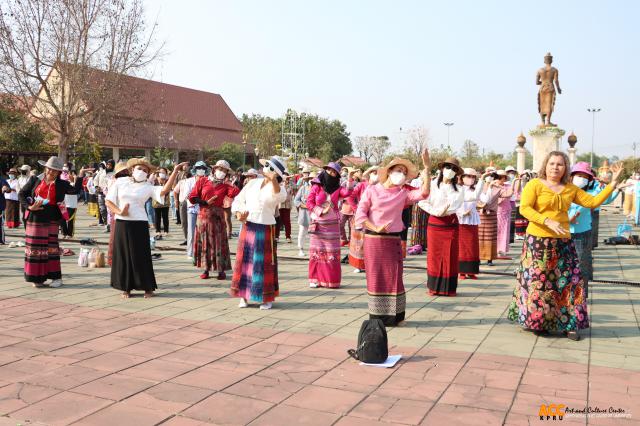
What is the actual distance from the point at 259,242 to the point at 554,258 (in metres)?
3.23

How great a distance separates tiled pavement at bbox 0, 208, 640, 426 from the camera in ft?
13.3

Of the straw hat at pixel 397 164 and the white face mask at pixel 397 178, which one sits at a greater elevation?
the straw hat at pixel 397 164

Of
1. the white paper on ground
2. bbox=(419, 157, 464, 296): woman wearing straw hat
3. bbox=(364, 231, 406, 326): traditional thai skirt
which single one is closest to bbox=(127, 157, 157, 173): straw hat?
bbox=(364, 231, 406, 326): traditional thai skirt

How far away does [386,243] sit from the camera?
256 inches

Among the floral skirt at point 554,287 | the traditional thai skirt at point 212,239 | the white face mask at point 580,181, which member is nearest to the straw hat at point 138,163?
the traditional thai skirt at point 212,239

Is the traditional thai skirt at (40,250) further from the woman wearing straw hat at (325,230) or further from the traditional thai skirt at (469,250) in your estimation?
the traditional thai skirt at (469,250)

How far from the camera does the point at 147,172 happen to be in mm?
8117

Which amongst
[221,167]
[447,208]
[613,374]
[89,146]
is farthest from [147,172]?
[89,146]

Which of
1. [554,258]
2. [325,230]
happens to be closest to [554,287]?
[554,258]

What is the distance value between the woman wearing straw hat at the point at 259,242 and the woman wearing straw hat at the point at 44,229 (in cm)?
292

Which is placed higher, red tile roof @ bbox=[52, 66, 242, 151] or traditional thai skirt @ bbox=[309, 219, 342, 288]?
red tile roof @ bbox=[52, 66, 242, 151]

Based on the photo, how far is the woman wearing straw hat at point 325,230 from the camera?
343 inches

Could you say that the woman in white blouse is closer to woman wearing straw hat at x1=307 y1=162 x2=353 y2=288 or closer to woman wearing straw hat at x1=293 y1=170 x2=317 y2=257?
woman wearing straw hat at x1=307 y1=162 x2=353 y2=288

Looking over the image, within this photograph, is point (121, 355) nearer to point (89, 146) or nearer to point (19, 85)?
point (19, 85)
